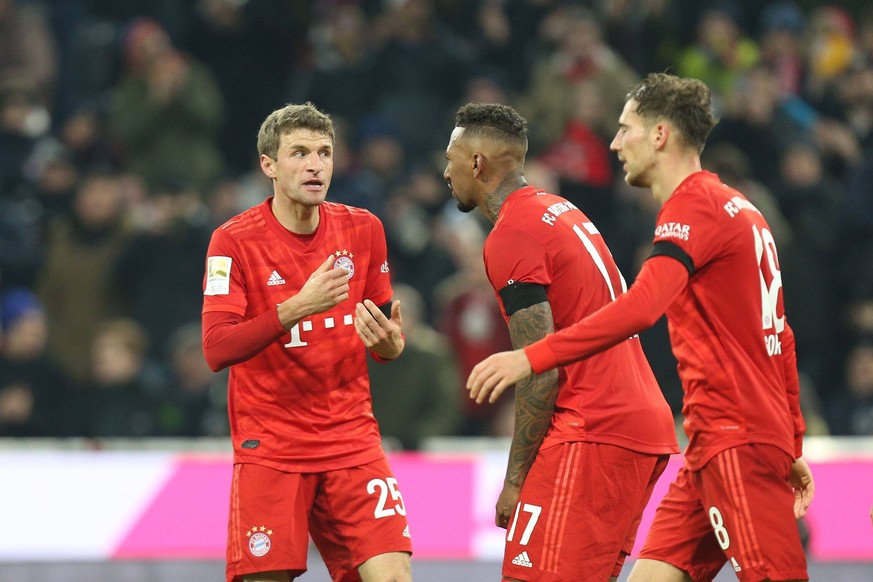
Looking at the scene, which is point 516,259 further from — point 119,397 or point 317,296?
point 119,397

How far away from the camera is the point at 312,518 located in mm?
5055

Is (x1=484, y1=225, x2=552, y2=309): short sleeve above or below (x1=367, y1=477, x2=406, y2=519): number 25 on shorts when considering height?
above

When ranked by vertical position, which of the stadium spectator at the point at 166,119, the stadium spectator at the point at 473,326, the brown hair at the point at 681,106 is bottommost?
the stadium spectator at the point at 473,326

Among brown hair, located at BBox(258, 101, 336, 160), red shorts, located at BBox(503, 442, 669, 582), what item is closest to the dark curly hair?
brown hair, located at BBox(258, 101, 336, 160)

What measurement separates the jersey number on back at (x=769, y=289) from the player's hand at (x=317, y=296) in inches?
55.5

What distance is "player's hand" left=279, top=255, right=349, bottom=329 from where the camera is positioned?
4656 millimetres

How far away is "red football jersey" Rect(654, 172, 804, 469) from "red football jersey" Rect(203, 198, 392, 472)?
1313 mm

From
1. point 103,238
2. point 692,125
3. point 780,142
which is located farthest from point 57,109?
point 692,125

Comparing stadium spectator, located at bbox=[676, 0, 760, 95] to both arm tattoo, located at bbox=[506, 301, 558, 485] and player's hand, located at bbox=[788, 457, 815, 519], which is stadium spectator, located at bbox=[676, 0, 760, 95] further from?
arm tattoo, located at bbox=[506, 301, 558, 485]

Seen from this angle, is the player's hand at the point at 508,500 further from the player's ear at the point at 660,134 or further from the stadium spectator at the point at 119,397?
the stadium spectator at the point at 119,397

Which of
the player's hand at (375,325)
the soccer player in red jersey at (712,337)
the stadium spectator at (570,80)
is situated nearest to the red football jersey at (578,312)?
the soccer player in red jersey at (712,337)

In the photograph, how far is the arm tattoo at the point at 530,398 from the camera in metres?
4.38

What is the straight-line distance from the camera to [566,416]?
450 cm

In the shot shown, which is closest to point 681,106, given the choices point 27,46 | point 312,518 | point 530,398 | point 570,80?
point 530,398
